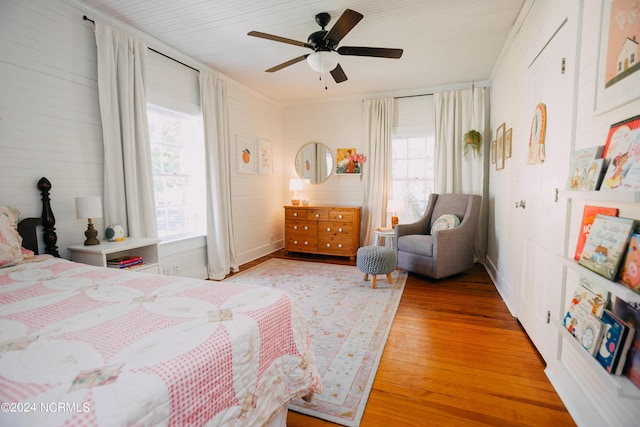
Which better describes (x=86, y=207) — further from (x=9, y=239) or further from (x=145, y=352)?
(x=145, y=352)

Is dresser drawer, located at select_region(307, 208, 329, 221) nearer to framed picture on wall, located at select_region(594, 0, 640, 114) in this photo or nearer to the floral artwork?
the floral artwork

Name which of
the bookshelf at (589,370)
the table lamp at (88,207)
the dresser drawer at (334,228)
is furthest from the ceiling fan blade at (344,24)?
the dresser drawer at (334,228)

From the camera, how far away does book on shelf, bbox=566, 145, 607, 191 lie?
4.02 ft

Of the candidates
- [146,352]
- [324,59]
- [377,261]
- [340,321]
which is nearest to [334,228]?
[377,261]

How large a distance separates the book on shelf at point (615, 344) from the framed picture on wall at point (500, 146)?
2.55m

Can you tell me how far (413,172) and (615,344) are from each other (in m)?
3.85

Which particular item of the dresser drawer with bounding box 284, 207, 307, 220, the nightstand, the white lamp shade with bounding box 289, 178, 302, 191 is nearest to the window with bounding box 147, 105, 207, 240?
the nightstand

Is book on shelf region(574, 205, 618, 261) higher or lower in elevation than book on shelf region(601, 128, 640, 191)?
lower

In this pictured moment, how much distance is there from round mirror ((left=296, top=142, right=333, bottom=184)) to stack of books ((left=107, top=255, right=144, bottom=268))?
129 inches

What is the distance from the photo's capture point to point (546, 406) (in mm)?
1516

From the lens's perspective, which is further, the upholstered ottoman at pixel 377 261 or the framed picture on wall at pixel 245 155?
the framed picture on wall at pixel 245 155

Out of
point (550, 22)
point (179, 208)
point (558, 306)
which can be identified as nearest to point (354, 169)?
point (179, 208)

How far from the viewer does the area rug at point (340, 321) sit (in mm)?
1590

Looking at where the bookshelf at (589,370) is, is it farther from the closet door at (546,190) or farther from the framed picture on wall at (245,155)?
the framed picture on wall at (245,155)
